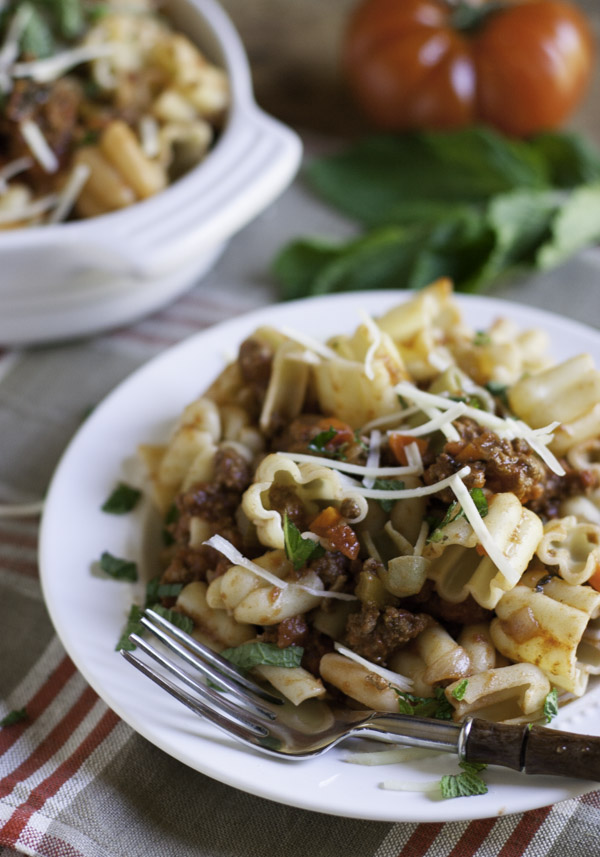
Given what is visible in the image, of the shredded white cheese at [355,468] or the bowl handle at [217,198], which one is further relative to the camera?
the bowl handle at [217,198]

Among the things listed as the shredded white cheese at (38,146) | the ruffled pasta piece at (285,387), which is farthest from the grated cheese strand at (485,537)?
the shredded white cheese at (38,146)

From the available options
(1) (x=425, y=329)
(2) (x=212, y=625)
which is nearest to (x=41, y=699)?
(2) (x=212, y=625)

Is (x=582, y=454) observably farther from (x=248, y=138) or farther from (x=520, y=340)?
(x=248, y=138)

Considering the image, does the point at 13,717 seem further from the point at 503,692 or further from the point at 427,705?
the point at 503,692

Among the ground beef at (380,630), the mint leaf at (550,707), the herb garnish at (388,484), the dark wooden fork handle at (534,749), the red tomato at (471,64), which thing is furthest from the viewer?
the red tomato at (471,64)

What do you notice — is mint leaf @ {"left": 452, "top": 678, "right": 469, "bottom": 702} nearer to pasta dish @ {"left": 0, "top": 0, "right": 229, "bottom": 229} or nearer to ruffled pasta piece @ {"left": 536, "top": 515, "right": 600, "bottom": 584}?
ruffled pasta piece @ {"left": 536, "top": 515, "right": 600, "bottom": 584}

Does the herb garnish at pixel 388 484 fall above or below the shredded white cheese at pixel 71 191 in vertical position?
below

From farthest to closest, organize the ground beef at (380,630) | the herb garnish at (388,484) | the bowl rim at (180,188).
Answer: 1. the bowl rim at (180,188)
2. the herb garnish at (388,484)
3. the ground beef at (380,630)

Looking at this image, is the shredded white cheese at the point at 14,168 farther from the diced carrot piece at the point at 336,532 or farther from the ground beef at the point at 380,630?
the ground beef at the point at 380,630
